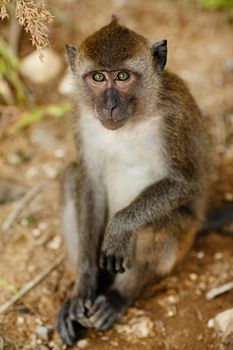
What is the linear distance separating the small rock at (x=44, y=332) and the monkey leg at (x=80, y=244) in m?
0.09

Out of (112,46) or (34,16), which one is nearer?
(34,16)

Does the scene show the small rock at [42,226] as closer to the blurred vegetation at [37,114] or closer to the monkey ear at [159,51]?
the blurred vegetation at [37,114]

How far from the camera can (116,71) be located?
4605 mm

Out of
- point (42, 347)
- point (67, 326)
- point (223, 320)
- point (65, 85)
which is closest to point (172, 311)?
point (223, 320)

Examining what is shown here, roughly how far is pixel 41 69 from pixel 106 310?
136 inches

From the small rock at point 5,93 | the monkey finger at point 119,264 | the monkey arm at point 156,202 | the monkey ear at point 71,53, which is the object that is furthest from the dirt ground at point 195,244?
the monkey ear at point 71,53

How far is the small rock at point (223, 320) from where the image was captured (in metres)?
4.84

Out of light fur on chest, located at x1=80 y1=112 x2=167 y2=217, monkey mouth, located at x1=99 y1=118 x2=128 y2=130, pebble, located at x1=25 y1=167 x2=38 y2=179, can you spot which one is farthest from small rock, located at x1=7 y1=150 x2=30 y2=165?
monkey mouth, located at x1=99 y1=118 x2=128 y2=130

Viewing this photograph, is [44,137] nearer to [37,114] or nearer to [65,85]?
[37,114]

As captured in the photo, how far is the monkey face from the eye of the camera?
15.0 feet

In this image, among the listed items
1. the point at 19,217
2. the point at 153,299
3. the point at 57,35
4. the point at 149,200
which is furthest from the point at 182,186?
the point at 57,35

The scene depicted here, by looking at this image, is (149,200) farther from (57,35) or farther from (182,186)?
(57,35)

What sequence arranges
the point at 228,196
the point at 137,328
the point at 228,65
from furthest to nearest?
the point at 228,65 → the point at 228,196 → the point at 137,328

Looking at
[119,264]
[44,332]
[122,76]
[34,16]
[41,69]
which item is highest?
[34,16]
